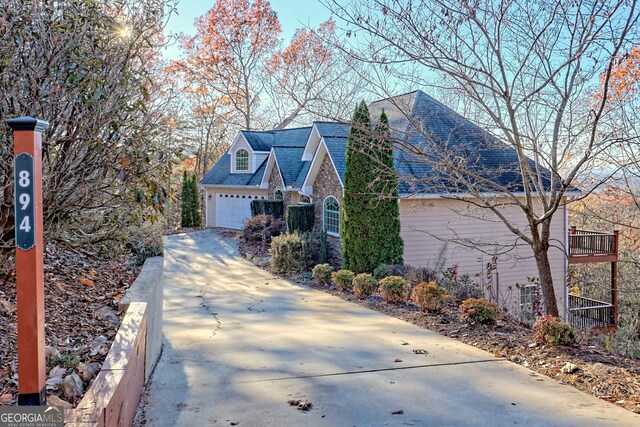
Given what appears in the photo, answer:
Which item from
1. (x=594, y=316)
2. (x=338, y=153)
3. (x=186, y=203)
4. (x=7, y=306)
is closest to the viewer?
(x=7, y=306)

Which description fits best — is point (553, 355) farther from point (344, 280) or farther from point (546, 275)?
point (344, 280)

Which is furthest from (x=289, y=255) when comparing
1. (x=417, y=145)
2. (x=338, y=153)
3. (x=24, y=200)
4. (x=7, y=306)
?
(x=24, y=200)

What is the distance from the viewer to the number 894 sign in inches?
92.4

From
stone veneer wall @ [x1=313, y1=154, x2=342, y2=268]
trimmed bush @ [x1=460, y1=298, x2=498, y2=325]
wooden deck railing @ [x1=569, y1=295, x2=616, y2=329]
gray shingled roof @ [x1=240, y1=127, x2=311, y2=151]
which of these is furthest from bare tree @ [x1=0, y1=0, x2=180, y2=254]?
gray shingled roof @ [x1=240, y1=127, x2=311, y2=151]

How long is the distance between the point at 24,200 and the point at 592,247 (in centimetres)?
1505

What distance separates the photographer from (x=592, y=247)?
1442 centimetres

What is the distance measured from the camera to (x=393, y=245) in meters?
12.6

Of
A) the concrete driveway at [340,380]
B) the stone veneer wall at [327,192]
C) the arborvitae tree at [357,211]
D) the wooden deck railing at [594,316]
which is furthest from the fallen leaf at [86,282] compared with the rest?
the wooden deck railing at [594,316]

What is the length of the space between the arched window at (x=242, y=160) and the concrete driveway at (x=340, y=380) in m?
17.5

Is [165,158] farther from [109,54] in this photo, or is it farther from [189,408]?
[189,408]

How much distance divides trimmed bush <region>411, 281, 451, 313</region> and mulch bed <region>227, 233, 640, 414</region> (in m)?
0.13

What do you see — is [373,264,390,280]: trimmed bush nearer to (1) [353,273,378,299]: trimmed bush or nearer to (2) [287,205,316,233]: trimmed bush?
(1) [353,273,378,299]: trimmed bush

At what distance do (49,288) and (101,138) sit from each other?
1.78 m

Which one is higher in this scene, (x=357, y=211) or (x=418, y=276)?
(x=357, y=211)
